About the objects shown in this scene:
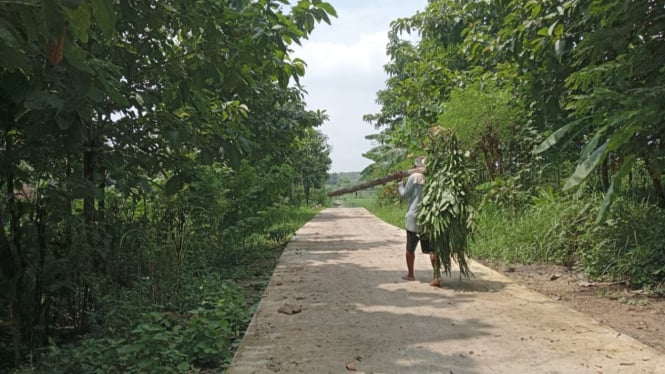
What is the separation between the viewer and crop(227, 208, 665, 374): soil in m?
3.83

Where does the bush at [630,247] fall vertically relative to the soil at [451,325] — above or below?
above

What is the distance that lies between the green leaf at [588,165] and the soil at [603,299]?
2272 millimetres

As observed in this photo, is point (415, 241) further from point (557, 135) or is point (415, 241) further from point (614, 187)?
point (614, 187)

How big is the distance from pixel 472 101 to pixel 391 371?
8.19m

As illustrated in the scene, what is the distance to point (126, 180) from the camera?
5.02m

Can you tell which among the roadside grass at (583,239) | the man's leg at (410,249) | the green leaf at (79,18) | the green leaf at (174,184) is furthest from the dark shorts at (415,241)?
the green leaf at (79,18)

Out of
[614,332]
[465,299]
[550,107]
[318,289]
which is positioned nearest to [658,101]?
[614,332]

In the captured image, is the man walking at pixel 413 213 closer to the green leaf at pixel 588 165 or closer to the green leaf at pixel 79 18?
the green leaf at pixel 588 165

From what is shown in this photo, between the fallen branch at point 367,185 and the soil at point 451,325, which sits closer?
the soil at point 451,325

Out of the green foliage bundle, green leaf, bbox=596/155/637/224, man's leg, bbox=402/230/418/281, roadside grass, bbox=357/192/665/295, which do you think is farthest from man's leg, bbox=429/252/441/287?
green leaf, bbox=596/155/637/224

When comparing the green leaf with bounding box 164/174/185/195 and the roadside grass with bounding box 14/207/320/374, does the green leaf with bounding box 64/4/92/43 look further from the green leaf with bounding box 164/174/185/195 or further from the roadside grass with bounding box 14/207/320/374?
the green leaf with bounding box 164/174/185/195

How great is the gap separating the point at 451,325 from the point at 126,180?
3346 mm

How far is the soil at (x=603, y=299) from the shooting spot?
484 centimetres

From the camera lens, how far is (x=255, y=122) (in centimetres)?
909
